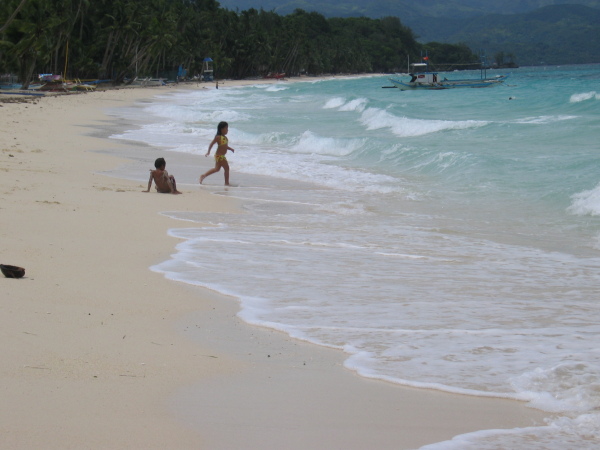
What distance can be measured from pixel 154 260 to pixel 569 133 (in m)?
17.2

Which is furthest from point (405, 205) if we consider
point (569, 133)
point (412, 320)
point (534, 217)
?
point (569, 133)

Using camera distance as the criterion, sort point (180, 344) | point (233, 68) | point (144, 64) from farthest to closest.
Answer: point (233, 68) < point (144, 64) < point (180, 344)

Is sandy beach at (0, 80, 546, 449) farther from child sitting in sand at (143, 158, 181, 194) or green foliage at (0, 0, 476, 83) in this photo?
green foliage at (0, 0, 476, 83)

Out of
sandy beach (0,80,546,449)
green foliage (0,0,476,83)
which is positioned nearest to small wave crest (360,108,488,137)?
sandy beach (0,80,546,449)

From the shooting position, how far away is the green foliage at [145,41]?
50.0 metres

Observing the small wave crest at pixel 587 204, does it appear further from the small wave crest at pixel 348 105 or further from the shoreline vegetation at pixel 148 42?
the shoreline vegetation at pixel 148 42

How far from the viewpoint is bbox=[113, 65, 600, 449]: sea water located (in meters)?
4.23

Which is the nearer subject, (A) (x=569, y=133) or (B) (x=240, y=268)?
(B) (x=240, y=268)

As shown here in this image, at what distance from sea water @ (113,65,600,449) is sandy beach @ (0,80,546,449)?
23cm

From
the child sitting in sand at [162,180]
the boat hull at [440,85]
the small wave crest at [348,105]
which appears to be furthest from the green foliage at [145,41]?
the child sitting in sand at [162,180]

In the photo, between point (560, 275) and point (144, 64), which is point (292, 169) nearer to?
point (560, 275)

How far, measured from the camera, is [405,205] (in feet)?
38.0

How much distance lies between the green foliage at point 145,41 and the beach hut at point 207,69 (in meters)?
0.99

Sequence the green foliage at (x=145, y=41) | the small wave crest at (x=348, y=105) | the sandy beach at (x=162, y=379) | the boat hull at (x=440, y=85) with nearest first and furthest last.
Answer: the sandy beach at (x=162, y=379)
the small wave crest at (x=348, y=105)
the green foliage at (x=145, y=41)
the boat hull at (x=440, y=85)
